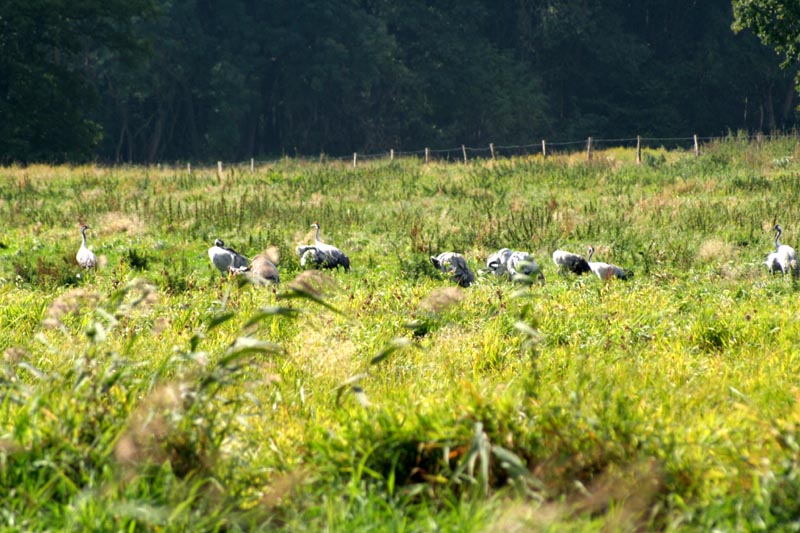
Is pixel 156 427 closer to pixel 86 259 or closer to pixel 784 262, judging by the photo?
pixel 86 259

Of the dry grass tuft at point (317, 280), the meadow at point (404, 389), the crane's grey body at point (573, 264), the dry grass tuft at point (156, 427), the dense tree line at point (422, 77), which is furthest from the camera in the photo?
the dense tree line at point (422, 77)

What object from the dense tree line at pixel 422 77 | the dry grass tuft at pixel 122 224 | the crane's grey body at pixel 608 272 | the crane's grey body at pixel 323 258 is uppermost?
the dense tree line at pixel 422 77

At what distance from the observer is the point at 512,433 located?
4.33 meters

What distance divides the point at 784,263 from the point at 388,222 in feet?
27.5

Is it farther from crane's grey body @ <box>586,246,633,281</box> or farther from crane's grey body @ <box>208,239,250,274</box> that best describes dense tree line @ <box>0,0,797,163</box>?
crane's grey body @ <box>586,246,633,281</box>

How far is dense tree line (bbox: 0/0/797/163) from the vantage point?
56969 mm

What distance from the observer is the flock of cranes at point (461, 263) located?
12.1 m

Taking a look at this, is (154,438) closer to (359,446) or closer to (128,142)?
(359,446)

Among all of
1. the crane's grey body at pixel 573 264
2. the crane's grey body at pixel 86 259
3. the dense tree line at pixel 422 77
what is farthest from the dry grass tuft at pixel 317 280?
the dense tree line at pixel 422 77

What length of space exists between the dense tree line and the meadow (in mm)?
42253

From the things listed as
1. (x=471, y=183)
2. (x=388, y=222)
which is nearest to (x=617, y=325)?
(x=388, y=222)

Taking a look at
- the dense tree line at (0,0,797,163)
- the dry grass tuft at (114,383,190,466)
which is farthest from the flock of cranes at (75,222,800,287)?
the dense tree line at (0,0,797,163)

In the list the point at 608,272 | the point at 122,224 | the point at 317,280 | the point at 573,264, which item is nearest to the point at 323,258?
the point at 573,264

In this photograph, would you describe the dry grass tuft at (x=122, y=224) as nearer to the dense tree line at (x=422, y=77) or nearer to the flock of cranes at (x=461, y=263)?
the flock of cranes at (x=461, y=263)
